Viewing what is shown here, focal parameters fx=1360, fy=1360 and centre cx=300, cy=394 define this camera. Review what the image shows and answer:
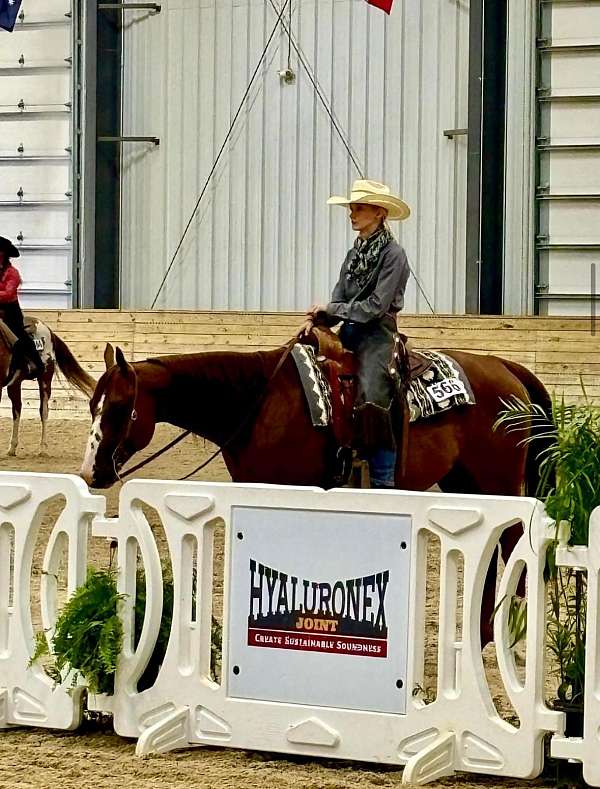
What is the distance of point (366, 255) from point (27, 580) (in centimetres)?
239

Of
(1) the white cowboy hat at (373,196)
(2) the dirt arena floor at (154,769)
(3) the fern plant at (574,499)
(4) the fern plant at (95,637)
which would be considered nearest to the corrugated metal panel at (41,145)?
(1) the white cowboy hat at (373,196)

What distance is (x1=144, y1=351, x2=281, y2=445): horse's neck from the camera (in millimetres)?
5602

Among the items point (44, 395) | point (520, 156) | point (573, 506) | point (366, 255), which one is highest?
point (520, 156)

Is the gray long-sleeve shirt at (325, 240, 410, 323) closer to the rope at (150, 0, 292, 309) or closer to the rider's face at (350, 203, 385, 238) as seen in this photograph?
the rider's face at (350, 203, 385, 238)

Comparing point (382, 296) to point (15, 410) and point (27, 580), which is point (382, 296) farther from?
point (15, 410)

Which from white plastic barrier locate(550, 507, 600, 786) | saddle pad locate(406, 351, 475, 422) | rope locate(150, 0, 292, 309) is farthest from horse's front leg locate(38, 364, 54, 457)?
white plastic barrier locate(550, 507, 600, 786)

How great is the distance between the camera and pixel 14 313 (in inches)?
453

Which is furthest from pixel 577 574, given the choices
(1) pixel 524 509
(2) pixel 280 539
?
(2) pixel 280 539

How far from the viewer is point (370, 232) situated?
592cm

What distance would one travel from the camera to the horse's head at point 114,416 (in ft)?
18.1

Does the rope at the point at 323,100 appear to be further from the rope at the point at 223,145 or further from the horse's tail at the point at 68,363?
the horse's tail at the point at 68,363

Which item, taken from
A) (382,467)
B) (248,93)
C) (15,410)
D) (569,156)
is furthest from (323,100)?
(382,467)

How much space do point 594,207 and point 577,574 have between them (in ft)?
34.3

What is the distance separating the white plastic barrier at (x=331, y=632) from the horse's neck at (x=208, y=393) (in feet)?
5.37
